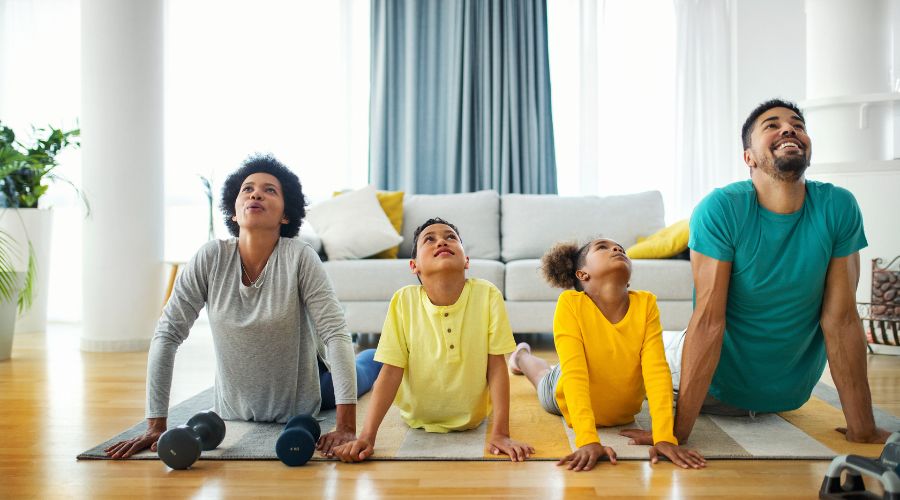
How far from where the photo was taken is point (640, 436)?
7.18ft

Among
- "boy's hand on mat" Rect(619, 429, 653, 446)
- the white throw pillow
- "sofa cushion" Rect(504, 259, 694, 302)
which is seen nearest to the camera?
"boy's hand on mat" Rect(619, 429, 653, 446)

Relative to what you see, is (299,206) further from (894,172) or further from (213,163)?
(213,163)

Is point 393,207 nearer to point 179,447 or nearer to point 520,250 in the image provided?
point 520,250

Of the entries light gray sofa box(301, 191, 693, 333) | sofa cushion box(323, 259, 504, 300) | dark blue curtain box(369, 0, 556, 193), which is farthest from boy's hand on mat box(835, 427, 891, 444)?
dark blue curtain box(369, 0, 556, 193)

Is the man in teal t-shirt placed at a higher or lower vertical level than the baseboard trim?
higher

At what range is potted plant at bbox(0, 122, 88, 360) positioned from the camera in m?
3.87

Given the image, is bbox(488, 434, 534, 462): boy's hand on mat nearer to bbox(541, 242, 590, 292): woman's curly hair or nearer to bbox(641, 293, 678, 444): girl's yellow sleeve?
bbox(641, 293, 678, 444): girl's yellow sleeve

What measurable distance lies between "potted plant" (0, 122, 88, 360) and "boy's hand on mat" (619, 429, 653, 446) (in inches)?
118

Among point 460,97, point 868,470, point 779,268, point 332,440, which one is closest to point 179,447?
point 332,440

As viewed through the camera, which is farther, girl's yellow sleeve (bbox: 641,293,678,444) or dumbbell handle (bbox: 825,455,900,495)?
girl's yellow sleeve (bbox: 641,293,678,444)

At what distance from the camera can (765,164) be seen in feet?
7.16

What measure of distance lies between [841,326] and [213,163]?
14.9 feet

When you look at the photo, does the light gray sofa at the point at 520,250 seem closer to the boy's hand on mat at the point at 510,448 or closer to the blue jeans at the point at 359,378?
the blue jeans at the point at 359,378

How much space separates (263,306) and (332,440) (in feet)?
1.48
